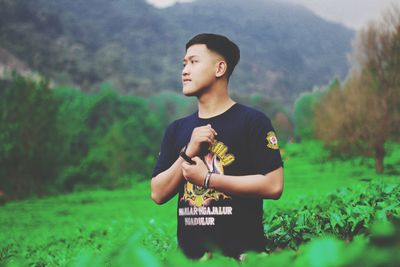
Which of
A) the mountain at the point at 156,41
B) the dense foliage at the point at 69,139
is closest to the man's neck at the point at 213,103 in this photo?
the dense foliage at the point at 69,139

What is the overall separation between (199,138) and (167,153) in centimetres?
40

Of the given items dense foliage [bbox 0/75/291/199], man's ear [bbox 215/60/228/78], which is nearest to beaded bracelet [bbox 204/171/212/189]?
man's ear [bbox 215/60/228/78]

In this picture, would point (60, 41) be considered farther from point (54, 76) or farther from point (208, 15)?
point (208, 15)

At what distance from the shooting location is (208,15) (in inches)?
5645

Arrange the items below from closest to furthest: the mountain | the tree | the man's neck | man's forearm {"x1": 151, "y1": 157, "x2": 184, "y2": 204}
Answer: man's forearm {"x1": 151, "y1": 157, "x2": 184, "y2": 204}, the man's neck, the tree, the mountain

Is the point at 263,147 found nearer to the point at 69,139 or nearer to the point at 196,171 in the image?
the point at 196,171

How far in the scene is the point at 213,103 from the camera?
2.78 meters

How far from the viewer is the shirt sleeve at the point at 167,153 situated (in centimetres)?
286

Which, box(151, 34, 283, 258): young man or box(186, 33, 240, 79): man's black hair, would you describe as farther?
box(186, 33, 240, 79): man's black hair

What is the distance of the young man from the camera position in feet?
8.23

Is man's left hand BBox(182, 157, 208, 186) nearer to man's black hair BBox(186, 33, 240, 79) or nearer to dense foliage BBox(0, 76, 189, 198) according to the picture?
man's black hair BBox(186, 33, 240, 79)

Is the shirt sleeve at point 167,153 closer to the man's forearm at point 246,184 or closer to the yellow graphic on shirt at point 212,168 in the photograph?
the yellow graphic on shirt at point 212,168

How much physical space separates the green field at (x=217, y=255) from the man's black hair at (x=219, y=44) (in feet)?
3.47

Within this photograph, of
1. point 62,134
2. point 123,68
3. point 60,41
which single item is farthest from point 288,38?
point 62,134
